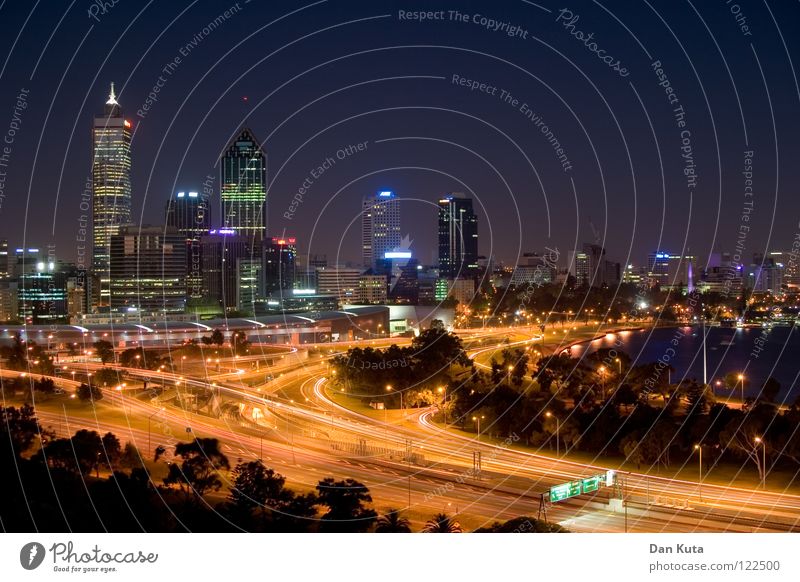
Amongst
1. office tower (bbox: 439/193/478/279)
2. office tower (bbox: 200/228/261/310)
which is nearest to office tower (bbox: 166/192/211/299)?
office tower (bbox: 200/228/261/310)

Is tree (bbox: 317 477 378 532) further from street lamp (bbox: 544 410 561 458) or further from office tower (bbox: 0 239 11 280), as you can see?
office tower (bbox: 0 239 11 280)

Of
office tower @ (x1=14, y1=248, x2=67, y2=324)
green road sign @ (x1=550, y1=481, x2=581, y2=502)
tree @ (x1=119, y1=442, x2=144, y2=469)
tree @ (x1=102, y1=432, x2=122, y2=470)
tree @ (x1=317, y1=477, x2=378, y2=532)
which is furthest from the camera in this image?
office tower @ (x1=14, y1=248, x2=67, y2=324)

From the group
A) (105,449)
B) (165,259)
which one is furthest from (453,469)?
(165,259)

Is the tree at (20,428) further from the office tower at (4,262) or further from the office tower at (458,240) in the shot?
the office tower at (458,240)

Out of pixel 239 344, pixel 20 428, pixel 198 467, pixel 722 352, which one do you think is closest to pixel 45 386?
pixel 20 428

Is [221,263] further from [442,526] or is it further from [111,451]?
[442,526]

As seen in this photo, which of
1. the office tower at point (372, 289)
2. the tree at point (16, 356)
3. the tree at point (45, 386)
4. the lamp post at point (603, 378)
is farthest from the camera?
the office tower at point (372, 289)

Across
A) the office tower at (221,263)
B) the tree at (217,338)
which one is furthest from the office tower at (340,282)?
the tree at (217,338)
